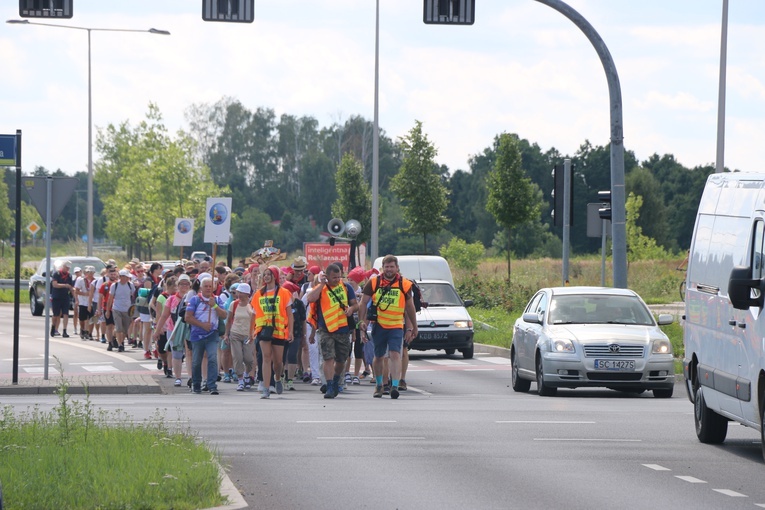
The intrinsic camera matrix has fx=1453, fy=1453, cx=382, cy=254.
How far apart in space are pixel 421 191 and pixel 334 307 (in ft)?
119

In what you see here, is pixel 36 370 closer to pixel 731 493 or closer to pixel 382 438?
pixel 382 438

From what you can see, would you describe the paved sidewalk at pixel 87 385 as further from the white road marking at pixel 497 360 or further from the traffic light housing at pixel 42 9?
the white road marking at pixel 497 360

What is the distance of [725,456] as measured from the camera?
12.0 m

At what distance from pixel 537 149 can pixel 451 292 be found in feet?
349

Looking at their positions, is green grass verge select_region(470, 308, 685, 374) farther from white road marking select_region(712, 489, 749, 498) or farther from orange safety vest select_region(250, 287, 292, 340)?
white road marking select_region(712, 489, 749, 498)

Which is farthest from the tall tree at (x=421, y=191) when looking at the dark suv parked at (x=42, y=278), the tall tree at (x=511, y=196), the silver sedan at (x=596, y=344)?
→ the silver sedan at (x=596, y=344)

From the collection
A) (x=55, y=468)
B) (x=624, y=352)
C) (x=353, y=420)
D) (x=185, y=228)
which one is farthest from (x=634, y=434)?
(x=185, y=228)

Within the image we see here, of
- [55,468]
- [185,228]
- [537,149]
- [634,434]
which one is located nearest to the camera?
[55,468]

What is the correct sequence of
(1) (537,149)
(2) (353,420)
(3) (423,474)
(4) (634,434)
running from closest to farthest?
(3) (423,474) → (4) (634,434) → (2) (353,420) → (1) (537,149)

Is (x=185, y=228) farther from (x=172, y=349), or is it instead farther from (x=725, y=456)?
(x=725, y=456)

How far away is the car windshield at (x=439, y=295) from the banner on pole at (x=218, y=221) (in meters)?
4.03

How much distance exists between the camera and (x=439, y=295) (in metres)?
28.8

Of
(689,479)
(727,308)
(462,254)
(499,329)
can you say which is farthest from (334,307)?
(462,254)

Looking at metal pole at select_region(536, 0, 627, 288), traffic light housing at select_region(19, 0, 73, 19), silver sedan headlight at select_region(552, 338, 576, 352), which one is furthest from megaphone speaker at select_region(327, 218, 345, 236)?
traffic light housing at select_region(19, 0, 73, 19)
